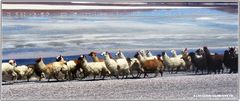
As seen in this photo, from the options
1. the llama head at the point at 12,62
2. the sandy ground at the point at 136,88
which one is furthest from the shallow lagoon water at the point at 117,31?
the sandy ground at the point at 136,88

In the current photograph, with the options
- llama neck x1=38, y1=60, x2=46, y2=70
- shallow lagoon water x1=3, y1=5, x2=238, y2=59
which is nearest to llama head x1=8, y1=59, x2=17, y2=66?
shallow lagoon water x1=3, y1=5, x2=238, y2=59

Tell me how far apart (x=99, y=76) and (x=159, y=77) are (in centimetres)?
31

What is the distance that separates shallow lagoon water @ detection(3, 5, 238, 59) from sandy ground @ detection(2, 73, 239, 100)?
0.16 metres

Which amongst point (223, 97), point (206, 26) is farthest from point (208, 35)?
point (223, 97)

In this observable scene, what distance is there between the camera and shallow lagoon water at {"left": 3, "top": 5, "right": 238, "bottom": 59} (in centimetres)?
264

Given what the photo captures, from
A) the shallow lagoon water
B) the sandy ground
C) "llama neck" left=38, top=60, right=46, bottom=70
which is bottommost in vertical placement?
the sandy ground

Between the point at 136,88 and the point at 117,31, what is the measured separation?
31 centimetres

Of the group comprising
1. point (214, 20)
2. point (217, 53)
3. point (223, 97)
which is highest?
point (214, 20)

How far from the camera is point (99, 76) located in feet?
8.91

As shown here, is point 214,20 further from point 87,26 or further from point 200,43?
point 87,26

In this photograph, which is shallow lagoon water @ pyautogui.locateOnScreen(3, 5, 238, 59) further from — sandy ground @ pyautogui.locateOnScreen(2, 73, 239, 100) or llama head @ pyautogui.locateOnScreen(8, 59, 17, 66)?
sandy ground @ pyautogui.locateOnScreen(2, 73, 239, 100)

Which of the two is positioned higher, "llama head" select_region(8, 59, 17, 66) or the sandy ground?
"llama head" select_region(8, 59, 17, 66)

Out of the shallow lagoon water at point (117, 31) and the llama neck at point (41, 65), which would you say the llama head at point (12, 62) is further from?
the llama neck at point (41, 65)

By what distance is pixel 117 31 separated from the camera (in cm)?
268
